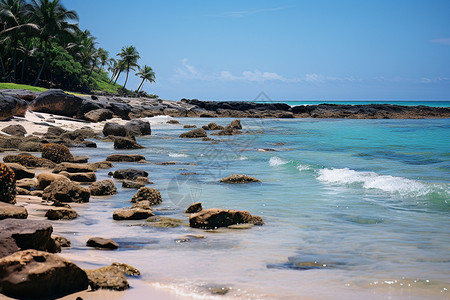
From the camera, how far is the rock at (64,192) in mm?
6820

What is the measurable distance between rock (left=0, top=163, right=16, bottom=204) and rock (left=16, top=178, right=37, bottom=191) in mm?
1734

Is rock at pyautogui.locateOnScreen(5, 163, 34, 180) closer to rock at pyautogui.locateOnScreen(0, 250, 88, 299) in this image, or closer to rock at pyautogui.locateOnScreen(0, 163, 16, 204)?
Result: rock at pyautogui.locateOnScreen(0, 163, 16, 204)

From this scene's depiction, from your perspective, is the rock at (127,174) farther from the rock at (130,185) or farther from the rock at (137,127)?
the rock at (137,127)

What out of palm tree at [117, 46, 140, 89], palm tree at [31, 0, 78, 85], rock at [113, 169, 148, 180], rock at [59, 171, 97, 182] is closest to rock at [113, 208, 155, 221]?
rock at [59, 171, 97, 182]

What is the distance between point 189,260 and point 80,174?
16.8 feet

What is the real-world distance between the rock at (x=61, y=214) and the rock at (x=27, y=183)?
2.03 meters

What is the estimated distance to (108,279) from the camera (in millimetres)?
3395

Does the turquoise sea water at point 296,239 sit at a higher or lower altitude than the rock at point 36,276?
lower

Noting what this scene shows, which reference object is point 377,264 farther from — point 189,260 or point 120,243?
point 120,243

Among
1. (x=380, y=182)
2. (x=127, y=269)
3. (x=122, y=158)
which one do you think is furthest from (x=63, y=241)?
(x=122, y=158)

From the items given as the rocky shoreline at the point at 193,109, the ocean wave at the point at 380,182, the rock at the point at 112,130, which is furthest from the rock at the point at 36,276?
the rocky shoreline at the point at 193,109

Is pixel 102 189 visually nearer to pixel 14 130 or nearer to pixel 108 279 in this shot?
pixel 108 279

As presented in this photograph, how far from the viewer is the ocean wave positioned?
29.4 ft

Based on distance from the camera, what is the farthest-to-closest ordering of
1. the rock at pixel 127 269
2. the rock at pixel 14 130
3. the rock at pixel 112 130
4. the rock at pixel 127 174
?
the rock at pixel 112 130 → the rock at pixel 14 130 → the rock at pixel 127 174 → the rock at pixel 127 269
